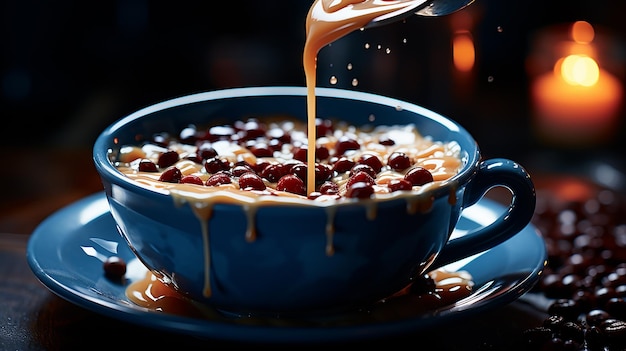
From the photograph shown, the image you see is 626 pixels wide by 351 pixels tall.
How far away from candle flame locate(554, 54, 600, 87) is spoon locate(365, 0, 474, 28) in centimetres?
127

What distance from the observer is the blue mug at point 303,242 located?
0.77m

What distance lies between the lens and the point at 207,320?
0.81 metres

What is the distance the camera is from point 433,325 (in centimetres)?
78

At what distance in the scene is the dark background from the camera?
102 inches

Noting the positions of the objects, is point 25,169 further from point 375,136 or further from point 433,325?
point 433,325

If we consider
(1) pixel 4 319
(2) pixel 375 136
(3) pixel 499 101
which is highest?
(2) pixel 375 136

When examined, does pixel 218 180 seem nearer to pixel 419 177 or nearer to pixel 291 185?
pixel 291 185

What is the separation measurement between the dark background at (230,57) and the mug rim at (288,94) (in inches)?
52.1

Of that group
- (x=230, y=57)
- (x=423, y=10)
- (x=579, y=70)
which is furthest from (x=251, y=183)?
(x=230, y=57)

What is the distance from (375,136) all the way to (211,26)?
1.84 m

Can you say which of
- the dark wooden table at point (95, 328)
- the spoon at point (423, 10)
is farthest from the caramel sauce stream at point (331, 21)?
the dark wooden table at point (95, 328)

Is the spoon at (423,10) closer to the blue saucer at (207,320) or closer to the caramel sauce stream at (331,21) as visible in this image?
the caramel sauce stream at (331,21)

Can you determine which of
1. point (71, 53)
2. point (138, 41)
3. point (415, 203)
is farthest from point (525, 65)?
point (415, 203)

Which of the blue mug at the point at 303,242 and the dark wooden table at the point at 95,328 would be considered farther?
the dark wooden table at the point at 95,328
